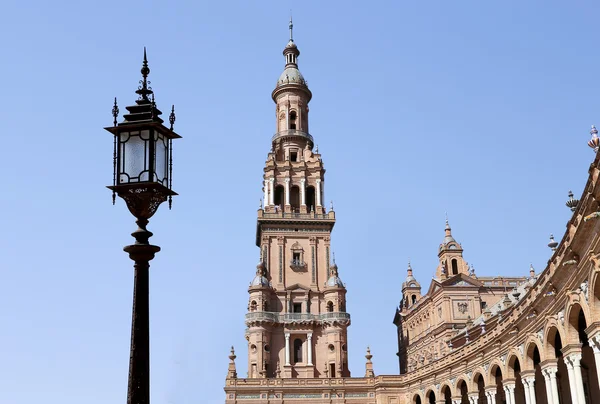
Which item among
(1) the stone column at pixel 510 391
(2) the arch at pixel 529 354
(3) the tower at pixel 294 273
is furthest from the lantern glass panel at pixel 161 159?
(3) the tower at pixel 294 273

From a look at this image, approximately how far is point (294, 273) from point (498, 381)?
3551 centimetres

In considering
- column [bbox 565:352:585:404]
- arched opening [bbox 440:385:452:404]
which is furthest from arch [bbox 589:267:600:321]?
arched opening [bbox 440:385:452:404]

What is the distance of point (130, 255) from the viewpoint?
933cm

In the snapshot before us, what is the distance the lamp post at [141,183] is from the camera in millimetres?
9180

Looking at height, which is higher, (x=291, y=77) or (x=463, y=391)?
(x=291, y=77)

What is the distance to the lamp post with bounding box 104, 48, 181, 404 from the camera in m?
9.18

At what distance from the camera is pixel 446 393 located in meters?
58.7

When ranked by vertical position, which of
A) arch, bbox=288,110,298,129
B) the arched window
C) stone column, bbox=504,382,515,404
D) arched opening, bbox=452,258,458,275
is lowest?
stone column, bbox=504,382,515,404

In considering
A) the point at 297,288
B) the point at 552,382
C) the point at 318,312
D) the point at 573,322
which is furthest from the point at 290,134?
the point at 573,322

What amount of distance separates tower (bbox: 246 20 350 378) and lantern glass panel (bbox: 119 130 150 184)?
6629cm

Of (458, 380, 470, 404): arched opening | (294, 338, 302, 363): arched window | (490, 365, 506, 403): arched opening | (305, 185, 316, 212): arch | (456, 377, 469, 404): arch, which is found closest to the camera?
(490, 365, 506, 403): arched opening

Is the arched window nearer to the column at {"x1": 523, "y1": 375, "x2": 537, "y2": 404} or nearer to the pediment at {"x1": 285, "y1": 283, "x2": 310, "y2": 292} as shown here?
the pediment at {"x1": 285, "y1": 283, "x2": 310, "y2": 292}

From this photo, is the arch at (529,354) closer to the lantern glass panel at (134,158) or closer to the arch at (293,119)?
the lantern glass panel at (134,158)

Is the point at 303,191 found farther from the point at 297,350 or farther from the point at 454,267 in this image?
the point at 454,267
